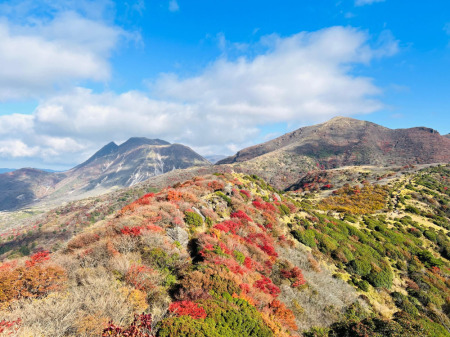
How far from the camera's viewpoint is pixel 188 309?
7766mm

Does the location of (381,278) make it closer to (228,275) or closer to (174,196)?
(228,275)

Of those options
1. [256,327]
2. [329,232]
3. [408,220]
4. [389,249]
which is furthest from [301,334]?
[408,220]

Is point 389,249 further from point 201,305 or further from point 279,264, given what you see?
point 201,305

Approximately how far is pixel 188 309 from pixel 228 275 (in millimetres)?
3418

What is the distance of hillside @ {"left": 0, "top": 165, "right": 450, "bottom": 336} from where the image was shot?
7.09 metres

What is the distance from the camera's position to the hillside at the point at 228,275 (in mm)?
7086

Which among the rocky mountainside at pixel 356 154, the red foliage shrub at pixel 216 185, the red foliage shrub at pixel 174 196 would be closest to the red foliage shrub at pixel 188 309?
the red foliage shrub at pixel 174 196

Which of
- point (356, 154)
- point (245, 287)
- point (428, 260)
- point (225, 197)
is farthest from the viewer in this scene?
point (356, 154)

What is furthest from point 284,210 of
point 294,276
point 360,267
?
point 294,276

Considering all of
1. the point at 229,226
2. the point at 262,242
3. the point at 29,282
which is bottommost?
the point at 262,242

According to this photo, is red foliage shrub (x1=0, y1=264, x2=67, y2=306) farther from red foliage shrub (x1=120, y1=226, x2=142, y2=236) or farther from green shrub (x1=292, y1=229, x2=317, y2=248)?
green shrub (x1=292, y1=229, x2=317, y2=248)

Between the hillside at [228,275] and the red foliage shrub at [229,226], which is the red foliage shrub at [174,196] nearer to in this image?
the hillside at [228,275]

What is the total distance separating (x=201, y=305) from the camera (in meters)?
8.21

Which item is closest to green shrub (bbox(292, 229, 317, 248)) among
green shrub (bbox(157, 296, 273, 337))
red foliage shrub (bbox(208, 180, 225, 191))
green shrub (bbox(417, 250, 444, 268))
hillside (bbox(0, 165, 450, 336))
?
hillside (bbox(0, 165, 450, 336))
